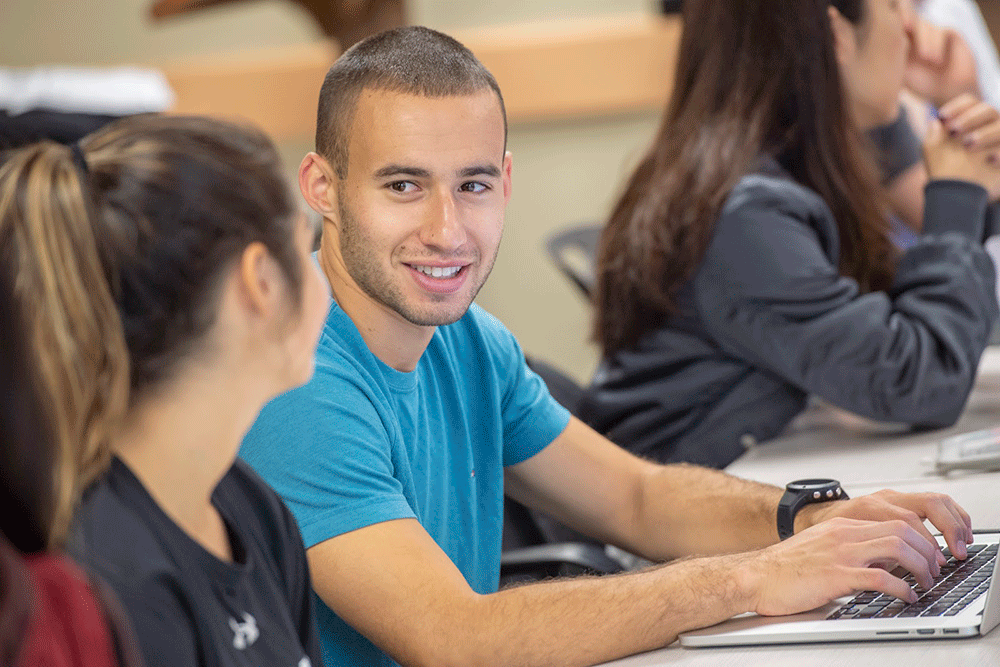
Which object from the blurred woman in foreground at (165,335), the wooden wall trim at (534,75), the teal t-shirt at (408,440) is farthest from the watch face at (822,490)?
the wooden wall trim at (534,75)

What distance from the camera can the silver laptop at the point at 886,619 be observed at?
40.6 inches

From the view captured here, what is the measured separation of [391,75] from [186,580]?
2.05 feet

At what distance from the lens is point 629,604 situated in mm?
1101

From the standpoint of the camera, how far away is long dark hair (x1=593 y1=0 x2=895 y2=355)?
1.93 meters

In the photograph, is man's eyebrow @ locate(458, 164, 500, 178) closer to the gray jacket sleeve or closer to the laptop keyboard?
the laptop keyboard

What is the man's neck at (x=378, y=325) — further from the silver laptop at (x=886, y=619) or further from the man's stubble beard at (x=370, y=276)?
the silver laptop at (x=886, y=619)

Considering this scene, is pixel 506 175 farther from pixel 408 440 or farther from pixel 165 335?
pixel 165 335

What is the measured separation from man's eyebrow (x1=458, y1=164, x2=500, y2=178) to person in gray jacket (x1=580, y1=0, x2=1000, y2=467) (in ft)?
2.23

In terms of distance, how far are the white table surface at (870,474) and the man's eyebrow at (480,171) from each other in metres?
0.51

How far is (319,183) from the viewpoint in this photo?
51.2 inches

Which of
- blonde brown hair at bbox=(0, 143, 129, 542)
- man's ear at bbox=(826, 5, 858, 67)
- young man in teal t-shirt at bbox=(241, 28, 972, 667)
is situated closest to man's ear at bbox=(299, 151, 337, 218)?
young man in teal t-shirt at bbox=(241, 28, 972, 667)

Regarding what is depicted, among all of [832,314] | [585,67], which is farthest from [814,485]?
[585,67]

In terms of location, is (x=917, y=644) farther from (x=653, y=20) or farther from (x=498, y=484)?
(x=653, y=20)

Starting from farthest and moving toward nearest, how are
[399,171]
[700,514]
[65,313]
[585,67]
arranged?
[585,67], [700,514], [399,171], [65,313]
